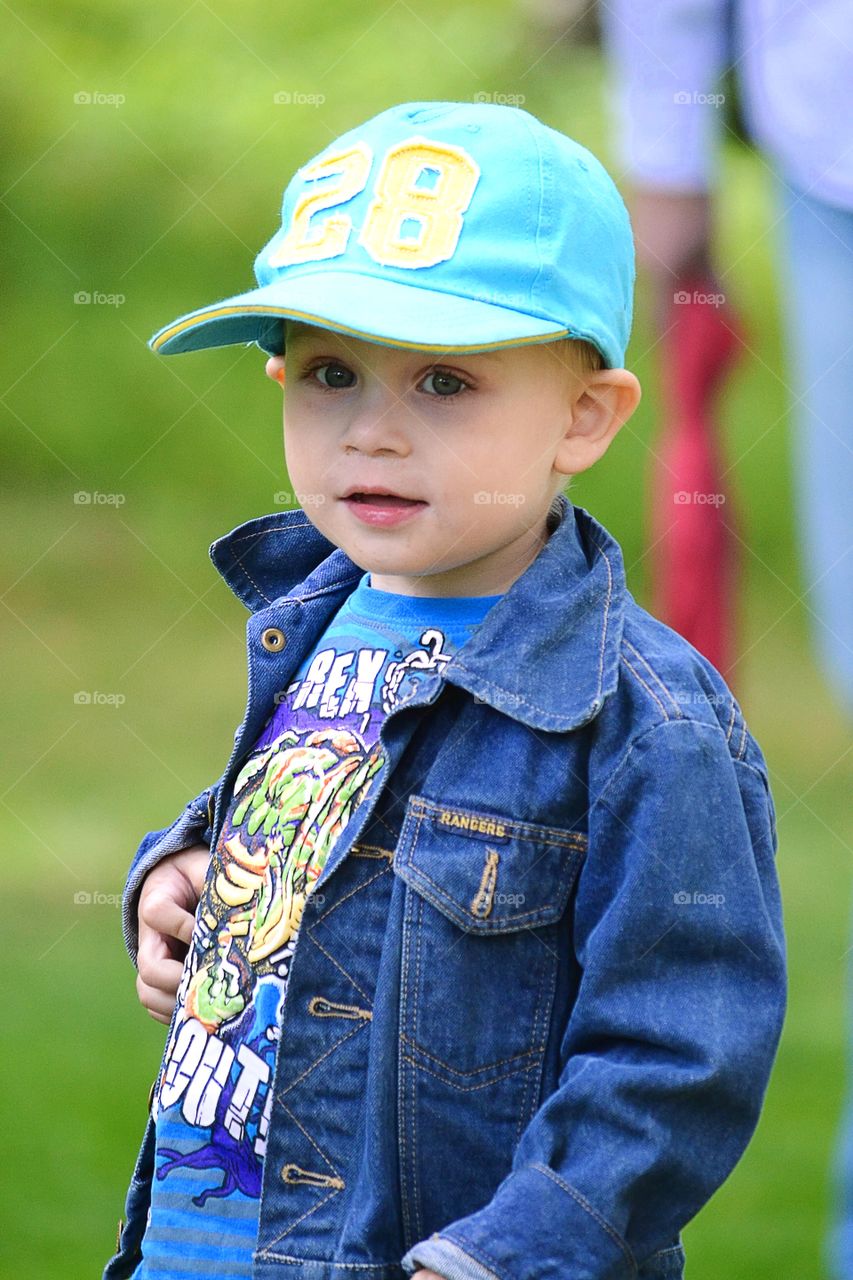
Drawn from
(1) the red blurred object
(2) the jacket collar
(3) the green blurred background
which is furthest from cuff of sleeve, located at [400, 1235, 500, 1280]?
(1) the red blurred object

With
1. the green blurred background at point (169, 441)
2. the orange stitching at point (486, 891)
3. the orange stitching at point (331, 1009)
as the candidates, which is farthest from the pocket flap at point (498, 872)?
the green blurred background at point (169, 441)

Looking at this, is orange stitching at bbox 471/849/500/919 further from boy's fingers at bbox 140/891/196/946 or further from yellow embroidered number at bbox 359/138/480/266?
yellow embroidered number at bbox 359/138/480/266

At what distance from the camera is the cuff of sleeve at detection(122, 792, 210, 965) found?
1.57m

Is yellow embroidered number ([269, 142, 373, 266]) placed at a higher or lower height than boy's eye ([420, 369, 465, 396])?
higher

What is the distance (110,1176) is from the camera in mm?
3049

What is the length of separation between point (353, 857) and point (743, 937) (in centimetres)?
29

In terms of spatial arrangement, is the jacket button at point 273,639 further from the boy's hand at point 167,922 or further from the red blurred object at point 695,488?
the red blurred object at point 695,488

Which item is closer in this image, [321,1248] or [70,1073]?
[321,1248]

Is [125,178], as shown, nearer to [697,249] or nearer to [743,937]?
[697,249]

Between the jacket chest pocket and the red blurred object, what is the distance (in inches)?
103

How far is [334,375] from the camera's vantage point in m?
1.37

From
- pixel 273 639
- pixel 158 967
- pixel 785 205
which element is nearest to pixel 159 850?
pixel 158 967

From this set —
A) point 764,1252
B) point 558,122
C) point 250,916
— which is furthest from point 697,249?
point 250,916

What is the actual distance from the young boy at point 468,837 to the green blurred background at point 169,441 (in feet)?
7.47
